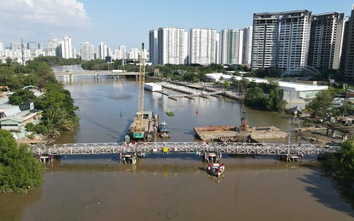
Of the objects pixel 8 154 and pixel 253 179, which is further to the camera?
Answer: pixel 253 179

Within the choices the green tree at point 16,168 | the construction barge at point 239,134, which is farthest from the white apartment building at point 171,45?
the green tree at point 16,168

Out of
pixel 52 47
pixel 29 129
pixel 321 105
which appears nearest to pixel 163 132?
pixel 29 129

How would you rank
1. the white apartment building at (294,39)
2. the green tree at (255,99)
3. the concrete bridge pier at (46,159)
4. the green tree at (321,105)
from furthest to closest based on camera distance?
1. the white apartment building at (294,39)
2. the green tree at (255,99)
3. the green tree at (321,105)
4. the concrete bridge pier at (46,159)

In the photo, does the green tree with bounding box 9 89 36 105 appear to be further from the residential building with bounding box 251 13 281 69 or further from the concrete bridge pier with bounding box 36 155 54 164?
the residential building with bounding box 251 13 281 69

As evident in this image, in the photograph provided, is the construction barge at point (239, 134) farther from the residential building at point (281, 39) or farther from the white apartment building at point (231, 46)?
the white apartment building at point (231, 46)

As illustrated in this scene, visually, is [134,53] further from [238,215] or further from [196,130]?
[238,215]

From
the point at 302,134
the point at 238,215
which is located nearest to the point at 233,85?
the point at 302,134

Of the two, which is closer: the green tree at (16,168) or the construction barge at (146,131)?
the green tree at (16,168)
